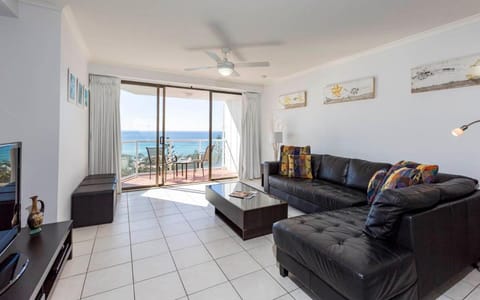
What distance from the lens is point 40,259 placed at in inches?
58.3

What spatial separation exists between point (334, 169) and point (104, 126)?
13.7 ft

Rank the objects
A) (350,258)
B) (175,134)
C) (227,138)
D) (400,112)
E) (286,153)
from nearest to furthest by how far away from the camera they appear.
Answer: (350,258) → (400,112) → (286,153) → (175,134) → (227,138)

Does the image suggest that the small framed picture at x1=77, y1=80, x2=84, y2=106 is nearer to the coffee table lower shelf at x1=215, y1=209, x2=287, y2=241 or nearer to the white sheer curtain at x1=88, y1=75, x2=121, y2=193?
the white sheer curtain at x1=88, y1=75, x2=121, y2=193

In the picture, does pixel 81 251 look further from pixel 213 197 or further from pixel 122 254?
pixel 213 197

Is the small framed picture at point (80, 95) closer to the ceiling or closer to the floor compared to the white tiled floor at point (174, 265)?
closer to the ceiling

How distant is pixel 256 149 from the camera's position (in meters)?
5.99

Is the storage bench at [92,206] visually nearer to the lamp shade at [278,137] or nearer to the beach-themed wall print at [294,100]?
the lamp shade at [278,137]

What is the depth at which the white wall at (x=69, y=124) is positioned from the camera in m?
2.44

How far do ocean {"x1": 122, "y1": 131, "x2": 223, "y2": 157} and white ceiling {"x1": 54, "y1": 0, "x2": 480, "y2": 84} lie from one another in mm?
1811

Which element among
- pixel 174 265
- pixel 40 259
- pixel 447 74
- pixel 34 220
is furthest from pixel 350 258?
pixel 447 74

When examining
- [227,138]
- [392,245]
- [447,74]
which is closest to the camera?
[392,245]

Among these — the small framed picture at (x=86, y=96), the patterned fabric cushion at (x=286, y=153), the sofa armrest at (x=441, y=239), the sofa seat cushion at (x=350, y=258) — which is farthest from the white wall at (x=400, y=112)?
the small framed picture at (x=86, y=96)

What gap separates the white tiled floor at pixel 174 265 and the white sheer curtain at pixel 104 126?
5.07 ft

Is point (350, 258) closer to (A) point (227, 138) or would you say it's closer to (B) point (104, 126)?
(B) point (104, 126)
